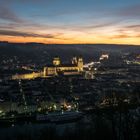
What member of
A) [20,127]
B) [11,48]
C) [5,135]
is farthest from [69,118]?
[11,48]

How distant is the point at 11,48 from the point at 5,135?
65844mm

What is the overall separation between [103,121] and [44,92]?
1363 cm

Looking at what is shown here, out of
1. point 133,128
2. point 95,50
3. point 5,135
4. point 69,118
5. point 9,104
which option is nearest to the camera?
point 133,128

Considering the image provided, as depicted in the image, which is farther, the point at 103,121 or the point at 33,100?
the point at 33,100

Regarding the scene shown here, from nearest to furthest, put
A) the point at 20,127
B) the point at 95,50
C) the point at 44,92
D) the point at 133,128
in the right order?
the point at 133,128 → the point at 20,127 → the point at 44,92 → the point at 95,50

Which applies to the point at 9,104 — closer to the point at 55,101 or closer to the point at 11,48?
the point at 55,101

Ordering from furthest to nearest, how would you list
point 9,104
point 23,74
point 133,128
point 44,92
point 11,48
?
point 11,48 < point 23,74 < point 44,92 < point 9,104 < point 133,128

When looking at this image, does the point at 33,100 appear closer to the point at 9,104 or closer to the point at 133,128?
the point at 9,104

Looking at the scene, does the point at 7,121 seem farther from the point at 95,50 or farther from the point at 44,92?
the point at 95,50

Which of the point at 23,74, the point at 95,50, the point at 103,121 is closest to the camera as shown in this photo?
the point at 103,121

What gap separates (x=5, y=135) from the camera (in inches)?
553

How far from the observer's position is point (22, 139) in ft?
39.9

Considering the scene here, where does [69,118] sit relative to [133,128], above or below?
below

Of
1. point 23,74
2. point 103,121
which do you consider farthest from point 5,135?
point 23,74
